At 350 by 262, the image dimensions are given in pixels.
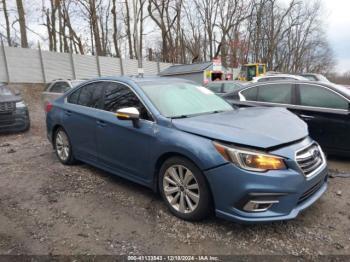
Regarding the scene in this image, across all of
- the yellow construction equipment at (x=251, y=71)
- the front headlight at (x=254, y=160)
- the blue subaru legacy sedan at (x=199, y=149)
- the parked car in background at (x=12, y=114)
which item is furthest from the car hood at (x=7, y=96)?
the yellow construction equipment at (x=251, y=71)

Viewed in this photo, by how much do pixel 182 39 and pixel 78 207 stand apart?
125ft

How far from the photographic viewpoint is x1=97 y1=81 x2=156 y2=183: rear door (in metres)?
3.82

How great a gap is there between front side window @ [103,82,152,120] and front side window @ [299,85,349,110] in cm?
319

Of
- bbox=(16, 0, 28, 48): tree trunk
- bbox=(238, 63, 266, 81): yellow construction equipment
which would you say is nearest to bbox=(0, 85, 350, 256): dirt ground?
bbox=(16, 0, 28, 48): tree trunk

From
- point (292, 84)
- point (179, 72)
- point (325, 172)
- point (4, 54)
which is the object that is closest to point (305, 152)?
point (325, 172)

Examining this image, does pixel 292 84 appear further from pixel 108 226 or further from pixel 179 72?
pixel 179 72

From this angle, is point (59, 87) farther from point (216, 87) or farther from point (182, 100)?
point (182, 100)

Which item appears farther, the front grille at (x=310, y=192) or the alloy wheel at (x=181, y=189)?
the alloy wheel at (x=181, y=189)

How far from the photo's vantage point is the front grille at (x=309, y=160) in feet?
10.4

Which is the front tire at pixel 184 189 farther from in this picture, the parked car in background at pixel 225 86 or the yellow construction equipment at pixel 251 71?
the yellow construction equipment at pixel 251 71

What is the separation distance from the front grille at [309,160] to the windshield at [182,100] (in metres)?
1.27

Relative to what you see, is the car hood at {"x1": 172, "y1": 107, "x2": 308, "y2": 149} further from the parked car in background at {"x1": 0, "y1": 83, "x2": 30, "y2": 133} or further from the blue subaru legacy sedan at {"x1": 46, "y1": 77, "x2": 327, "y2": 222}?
the parked car in background at {"x1": 0, "y1": 83, "x2": 30, "y2": 133}

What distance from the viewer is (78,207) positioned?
395 centimetres

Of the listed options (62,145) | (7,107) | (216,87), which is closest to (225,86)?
(216,87)
